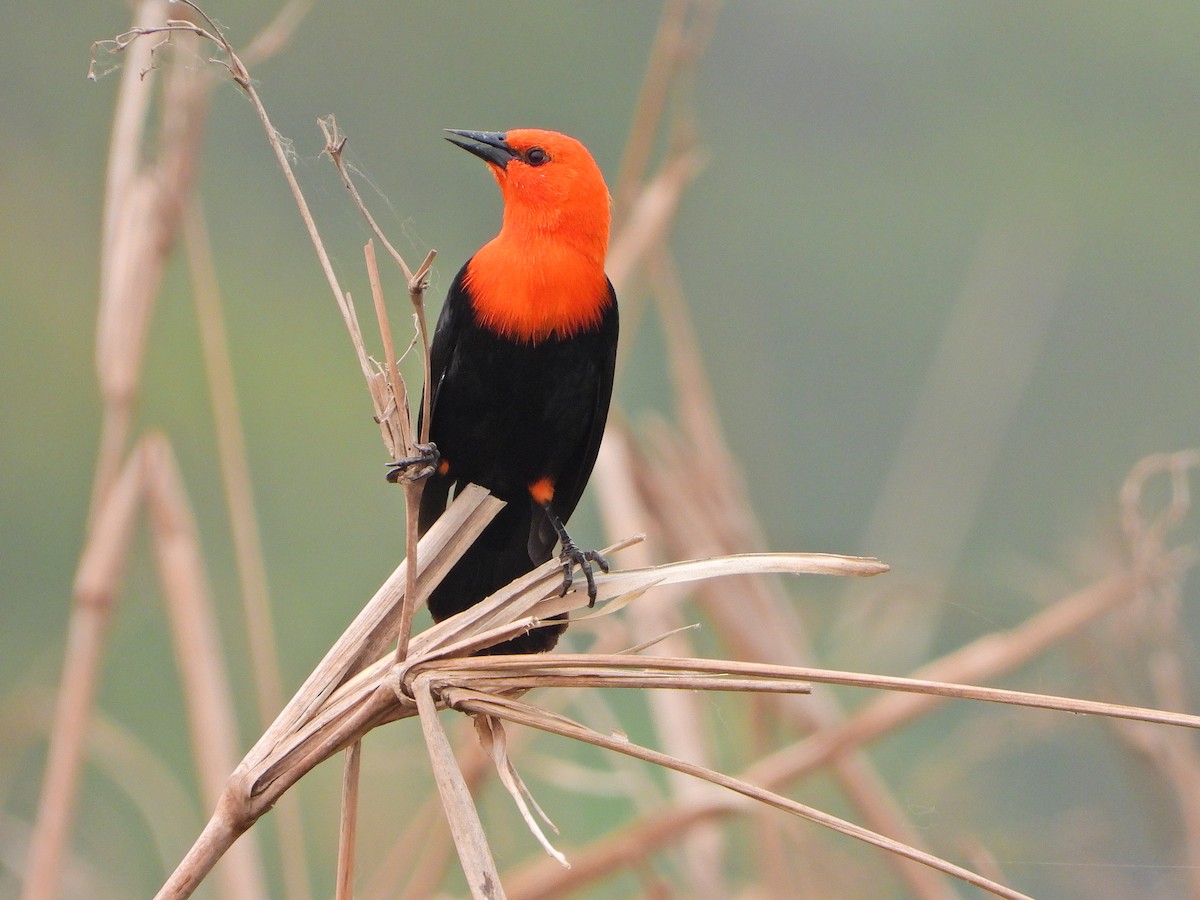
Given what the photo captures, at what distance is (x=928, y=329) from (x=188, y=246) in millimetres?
3100

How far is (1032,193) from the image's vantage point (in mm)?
3703

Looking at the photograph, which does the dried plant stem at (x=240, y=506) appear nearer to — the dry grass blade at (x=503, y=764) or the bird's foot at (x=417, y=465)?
the bird's foot at (x=417, y=465)

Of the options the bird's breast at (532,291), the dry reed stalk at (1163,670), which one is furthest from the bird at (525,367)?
the dry reed stalk at (1163,670)

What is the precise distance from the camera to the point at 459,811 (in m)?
0.69

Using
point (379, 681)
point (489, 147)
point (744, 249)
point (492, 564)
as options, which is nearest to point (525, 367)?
point (492, 564)

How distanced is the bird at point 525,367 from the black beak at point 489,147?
0.04m

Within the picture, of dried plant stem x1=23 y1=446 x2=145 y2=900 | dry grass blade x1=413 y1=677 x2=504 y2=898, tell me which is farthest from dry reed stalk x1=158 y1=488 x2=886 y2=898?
dried plant stem x1=23 y1=446 x2=145 y2=900

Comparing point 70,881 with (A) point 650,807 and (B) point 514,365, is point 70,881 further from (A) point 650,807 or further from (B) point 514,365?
(B) point 514,365

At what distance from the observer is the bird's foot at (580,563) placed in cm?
87

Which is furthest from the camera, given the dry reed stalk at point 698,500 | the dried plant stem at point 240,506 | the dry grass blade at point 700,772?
the dry reed stalk at point 698,500

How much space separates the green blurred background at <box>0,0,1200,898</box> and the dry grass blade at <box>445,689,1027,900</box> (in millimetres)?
2400

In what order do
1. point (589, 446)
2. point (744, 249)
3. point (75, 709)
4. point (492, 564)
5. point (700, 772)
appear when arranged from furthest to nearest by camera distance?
point (744, 249) → point (589, 446) → point (492, 564) → point (75, 709) → point (700, 772)

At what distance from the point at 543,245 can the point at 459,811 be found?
80cm

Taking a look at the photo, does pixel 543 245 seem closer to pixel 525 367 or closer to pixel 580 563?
pixel 525 367
